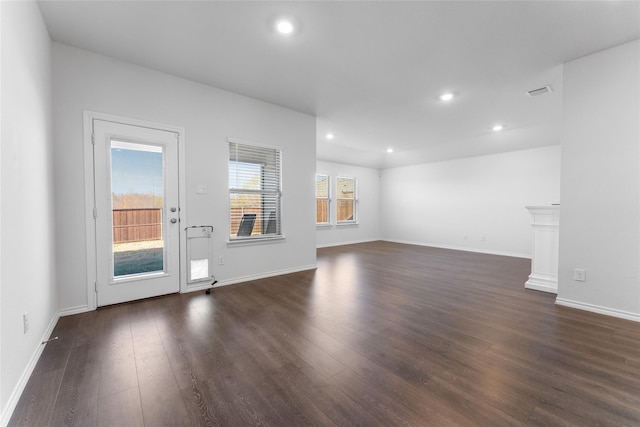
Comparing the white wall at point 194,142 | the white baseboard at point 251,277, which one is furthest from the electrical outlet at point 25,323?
the white baseboard at point 251,277

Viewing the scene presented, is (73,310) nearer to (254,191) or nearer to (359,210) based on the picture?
(254,191)

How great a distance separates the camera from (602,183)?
2.68 m

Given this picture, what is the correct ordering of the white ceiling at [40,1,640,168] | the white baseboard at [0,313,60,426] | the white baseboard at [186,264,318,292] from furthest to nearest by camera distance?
the white baseboard at [186,264,318,292], the white ceiling at [40,1,640,168], the white baseboard at [0,313,60,426]

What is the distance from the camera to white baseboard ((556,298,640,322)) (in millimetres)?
2516

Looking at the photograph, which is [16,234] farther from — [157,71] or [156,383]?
[157,71]

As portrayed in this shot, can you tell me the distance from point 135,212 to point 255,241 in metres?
1.57

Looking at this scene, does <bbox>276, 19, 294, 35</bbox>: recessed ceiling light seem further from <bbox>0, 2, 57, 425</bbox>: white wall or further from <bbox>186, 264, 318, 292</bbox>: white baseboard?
<bbox>186, 264, 318, 292</bbox>: white baseboard

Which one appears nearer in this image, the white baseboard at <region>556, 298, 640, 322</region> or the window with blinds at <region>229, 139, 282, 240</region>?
the white baseboard at <region>556, 298, 640, 322</region>

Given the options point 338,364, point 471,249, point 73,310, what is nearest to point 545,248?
point 338,364

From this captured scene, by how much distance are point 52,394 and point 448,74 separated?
14.9ft

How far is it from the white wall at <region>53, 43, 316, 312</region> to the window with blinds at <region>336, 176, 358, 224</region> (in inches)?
139


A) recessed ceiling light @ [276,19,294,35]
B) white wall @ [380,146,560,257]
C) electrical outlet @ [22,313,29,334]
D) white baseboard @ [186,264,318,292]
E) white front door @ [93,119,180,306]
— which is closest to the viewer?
electrical outlet @ [22,313,29,334]

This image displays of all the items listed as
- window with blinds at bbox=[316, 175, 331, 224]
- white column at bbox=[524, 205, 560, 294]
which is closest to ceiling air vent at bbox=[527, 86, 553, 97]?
white column at bbox=[524, 205, 560, 294]

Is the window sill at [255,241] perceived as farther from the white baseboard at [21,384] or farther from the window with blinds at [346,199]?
the window with blinds at [346,199]
